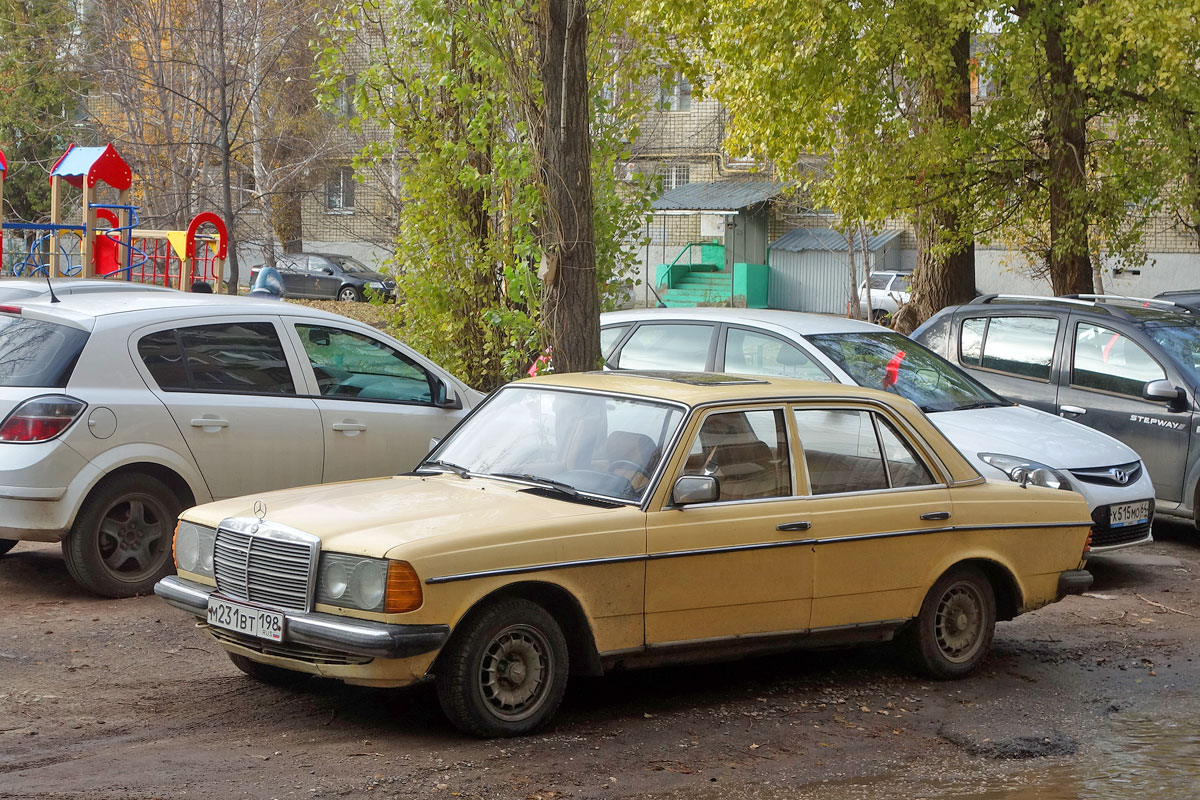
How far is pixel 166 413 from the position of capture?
Result: 7.93 meters

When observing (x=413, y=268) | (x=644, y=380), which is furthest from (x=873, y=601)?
(x=413, y=268)

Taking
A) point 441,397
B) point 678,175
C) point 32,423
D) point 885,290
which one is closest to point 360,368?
point 441,397

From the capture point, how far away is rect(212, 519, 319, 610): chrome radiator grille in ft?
17.3

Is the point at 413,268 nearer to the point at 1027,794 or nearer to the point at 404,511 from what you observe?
the point at 404,511

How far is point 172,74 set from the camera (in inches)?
882

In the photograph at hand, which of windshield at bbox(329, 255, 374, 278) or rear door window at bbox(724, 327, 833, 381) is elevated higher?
windshield at bbox(329, 255, 374, 278)

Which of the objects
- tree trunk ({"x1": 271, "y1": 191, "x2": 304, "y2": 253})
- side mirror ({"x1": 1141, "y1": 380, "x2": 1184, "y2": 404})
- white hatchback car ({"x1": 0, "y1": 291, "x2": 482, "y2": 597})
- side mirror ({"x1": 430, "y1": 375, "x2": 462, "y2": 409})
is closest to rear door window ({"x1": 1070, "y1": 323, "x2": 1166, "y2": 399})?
side mirror ({"x1": 1141, "y1": 380, "x2": 1184, "y2": 404})

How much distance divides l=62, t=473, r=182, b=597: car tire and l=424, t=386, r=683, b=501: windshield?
222 centimetres

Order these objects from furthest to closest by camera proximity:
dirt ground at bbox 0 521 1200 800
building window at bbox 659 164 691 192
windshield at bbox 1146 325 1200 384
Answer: building window at bbox 659 164 691 192 < windshield at bbox 1146 325 1200 384 < dirt ground at bbox 0 521 1200 800

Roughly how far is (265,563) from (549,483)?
1.29 m

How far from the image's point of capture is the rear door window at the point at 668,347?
10711 mm

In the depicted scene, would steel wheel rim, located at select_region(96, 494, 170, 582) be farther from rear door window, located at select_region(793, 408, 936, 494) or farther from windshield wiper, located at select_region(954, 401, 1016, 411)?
windshield wiper, located at select_region(954, 401, 1016, 411)

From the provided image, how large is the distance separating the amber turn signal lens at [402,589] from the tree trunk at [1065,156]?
45.8ft

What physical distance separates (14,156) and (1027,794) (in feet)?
118
